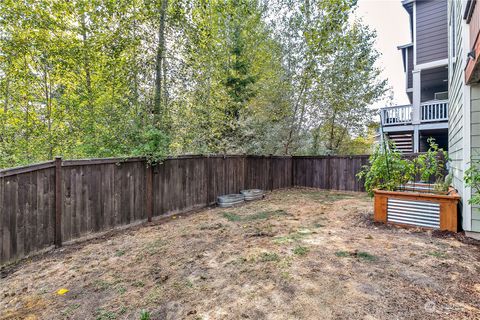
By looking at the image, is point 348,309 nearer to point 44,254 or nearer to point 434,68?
point 44,254

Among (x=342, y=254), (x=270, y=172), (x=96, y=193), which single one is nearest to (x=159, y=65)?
(x=96, y=193)

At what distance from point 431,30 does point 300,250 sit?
32.8 ft

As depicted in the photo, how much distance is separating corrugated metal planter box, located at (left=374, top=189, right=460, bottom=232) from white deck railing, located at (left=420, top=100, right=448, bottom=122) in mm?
5246

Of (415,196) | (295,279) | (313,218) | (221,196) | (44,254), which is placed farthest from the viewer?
(221,196)

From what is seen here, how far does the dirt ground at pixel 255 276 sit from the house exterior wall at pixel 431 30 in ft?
25.3

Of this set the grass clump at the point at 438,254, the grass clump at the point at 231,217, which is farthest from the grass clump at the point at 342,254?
the grass clump at the point at 231,217

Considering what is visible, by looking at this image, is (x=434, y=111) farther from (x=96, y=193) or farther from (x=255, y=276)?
(x=96, y=193)

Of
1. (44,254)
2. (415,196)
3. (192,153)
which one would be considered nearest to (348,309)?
(415,196)

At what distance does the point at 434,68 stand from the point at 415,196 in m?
A: 7.07

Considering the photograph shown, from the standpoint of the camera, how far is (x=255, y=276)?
2547 mm

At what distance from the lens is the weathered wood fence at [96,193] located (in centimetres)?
303

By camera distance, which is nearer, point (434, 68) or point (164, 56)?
point (164, 56)

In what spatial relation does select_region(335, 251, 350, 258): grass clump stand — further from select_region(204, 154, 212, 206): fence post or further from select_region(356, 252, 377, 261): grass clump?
select_region(204, 154, 212, 206): fence post

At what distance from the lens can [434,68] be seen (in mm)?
8609
